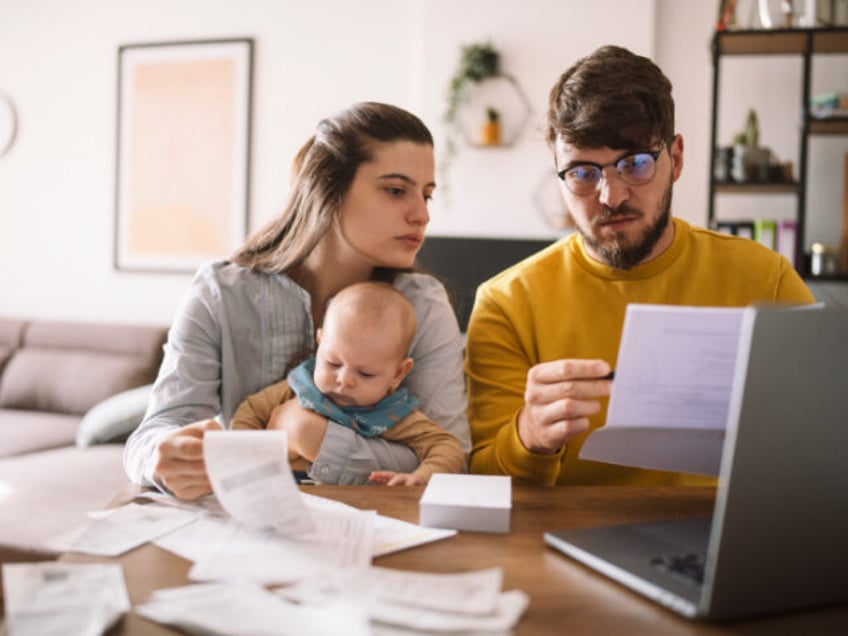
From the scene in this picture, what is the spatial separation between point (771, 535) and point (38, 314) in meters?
4.64

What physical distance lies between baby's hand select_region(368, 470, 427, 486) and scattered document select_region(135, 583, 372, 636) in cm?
50

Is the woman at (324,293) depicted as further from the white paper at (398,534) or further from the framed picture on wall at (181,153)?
the framed picture on wall at (181,153)

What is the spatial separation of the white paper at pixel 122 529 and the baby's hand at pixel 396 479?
0.34 meters

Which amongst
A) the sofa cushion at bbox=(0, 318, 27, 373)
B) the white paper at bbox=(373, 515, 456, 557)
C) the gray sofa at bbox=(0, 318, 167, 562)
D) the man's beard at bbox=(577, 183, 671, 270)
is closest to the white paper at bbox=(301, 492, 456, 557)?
the white paper at bbox=(373, 515, 456, 557)

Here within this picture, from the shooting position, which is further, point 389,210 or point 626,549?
point 389,210

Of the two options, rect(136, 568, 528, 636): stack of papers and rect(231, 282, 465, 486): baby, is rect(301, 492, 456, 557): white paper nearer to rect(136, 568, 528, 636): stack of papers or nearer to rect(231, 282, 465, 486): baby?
rect(136, 568, 528, 636): stack of papers

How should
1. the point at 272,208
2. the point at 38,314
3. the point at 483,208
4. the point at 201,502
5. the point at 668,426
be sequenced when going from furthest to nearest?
the point at 38,314 → the point at 272,208 → the point at 483,208 → the point at 201,502 → the point at 668,426

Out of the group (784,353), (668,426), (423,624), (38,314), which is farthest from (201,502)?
(38,314)

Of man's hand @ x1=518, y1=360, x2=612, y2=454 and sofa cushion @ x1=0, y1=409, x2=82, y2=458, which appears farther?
sofa cushion @ x1=0, y1=409, x2=82, y2=458

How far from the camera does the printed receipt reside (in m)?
0.87

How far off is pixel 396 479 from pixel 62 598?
1.96 ft

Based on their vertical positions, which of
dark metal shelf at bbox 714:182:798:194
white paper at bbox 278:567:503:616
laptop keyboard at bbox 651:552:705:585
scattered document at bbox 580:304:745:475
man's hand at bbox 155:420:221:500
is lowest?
white paper at bbox 278:567:503:616

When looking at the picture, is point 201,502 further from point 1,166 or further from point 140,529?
point 1,166

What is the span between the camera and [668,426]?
0.85m
